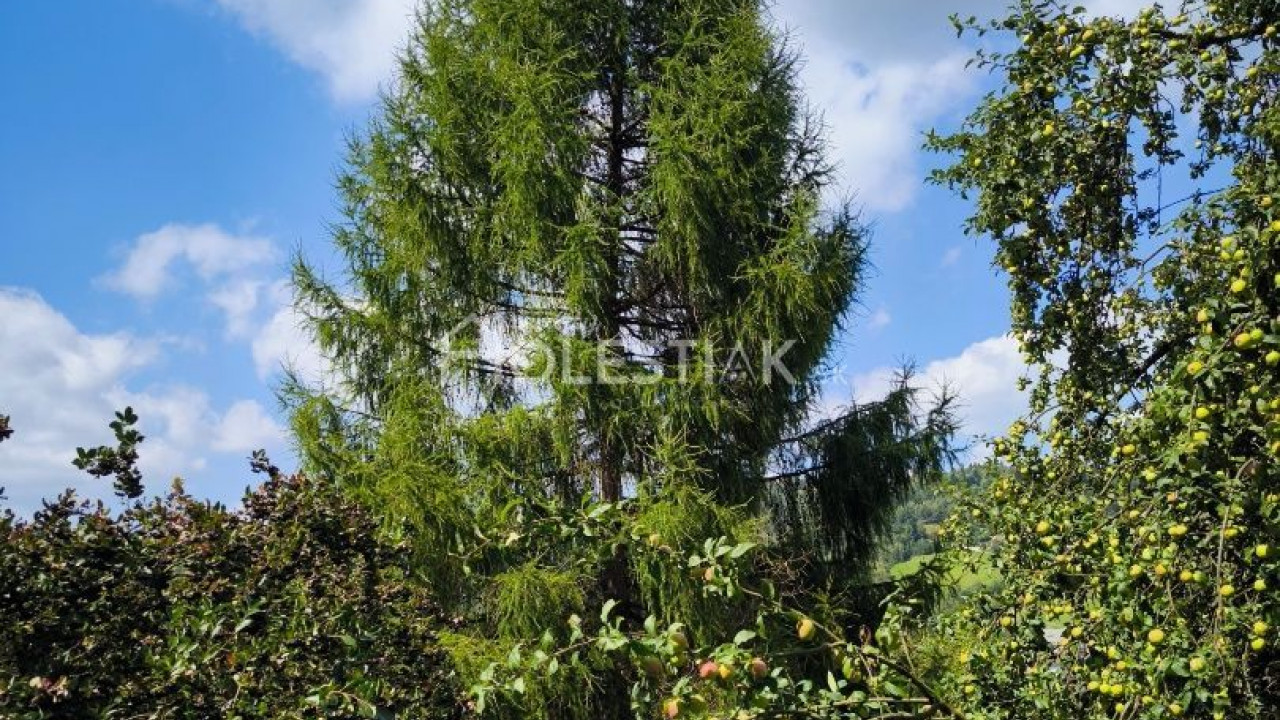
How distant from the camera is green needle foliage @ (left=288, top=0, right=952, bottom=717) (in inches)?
327

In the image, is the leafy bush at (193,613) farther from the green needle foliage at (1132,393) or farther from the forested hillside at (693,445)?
the green needle foliage at (1132,393)

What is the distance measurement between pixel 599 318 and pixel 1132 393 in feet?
17.3

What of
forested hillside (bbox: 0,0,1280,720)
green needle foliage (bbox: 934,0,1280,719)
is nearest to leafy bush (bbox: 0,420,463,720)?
forested hillside (bbox: 0,0,1280,720)

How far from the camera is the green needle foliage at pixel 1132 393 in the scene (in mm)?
3027

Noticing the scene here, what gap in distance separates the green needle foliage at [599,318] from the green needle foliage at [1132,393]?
3434 mm

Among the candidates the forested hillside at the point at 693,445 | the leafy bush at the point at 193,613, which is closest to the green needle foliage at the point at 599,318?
the forested hillside at the point at 693,445

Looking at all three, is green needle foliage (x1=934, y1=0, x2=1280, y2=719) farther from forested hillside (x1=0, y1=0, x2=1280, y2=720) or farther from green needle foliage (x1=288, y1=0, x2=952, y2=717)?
green needle foliage (x1=288, y1=0, x2=952, y2=717)

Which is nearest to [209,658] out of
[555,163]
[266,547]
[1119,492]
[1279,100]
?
[266,547]

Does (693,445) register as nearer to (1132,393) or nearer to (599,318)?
(599,318)

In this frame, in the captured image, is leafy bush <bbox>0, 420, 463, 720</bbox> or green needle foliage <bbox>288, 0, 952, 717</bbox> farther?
green needle foliage <bbox>288, 0, 952, 717</bbox>

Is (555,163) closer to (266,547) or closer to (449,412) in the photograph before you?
(449,412)

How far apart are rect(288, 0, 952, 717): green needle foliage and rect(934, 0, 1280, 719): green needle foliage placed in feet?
11.3

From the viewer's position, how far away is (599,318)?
359 inches

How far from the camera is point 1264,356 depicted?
9.62ft
